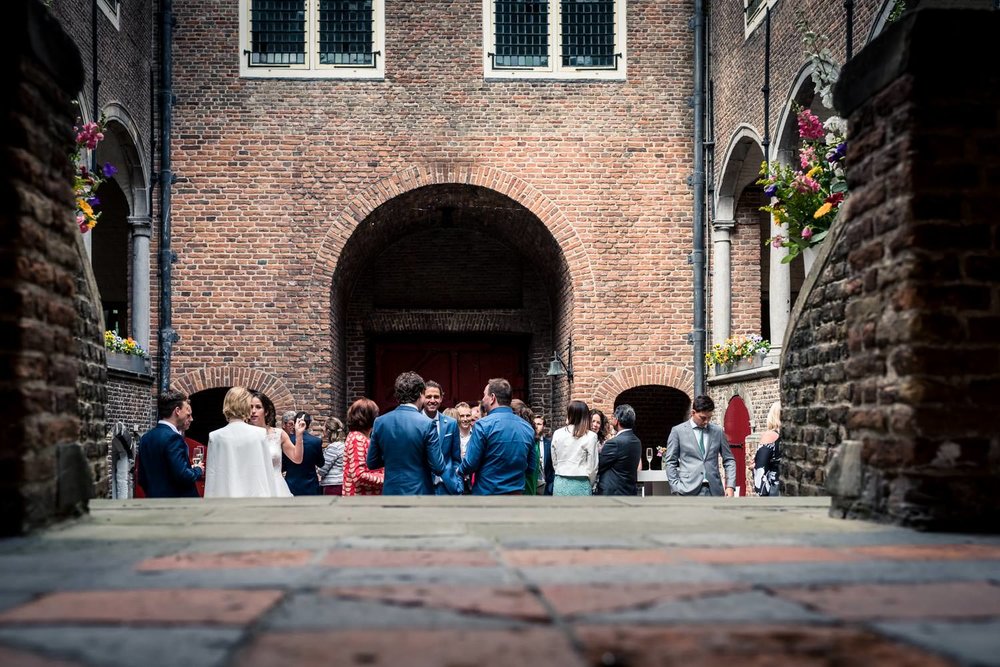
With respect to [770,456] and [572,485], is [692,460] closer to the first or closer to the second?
[572,485]

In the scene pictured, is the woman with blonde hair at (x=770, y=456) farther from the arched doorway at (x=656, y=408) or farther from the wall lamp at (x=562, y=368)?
the arched doorway at (x=656, y=408)

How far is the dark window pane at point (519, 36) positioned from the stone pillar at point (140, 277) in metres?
5.55

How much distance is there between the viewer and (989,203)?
393 centimetres

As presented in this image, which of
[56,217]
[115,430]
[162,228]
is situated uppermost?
[162,228]

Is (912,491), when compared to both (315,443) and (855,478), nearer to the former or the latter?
(855,478)

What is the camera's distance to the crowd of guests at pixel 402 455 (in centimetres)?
612

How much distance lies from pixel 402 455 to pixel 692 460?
2.75 metres

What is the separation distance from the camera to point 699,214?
15.4 m

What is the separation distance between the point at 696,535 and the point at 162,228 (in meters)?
12.7

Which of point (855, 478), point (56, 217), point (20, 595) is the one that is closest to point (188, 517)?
point (56, 217)

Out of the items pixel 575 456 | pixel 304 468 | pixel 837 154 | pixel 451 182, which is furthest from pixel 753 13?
pixel 304 468

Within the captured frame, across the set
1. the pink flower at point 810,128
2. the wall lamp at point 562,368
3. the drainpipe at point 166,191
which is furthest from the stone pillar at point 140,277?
the pink flower at point 810,128

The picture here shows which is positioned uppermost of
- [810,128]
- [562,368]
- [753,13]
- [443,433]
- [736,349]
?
[753,13]

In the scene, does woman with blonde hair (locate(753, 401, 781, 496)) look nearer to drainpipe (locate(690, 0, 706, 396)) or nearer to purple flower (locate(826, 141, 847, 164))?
purple flower (locate(826, 141, 847, 164))
